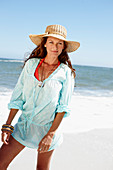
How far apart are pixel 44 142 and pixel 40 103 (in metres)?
0.34

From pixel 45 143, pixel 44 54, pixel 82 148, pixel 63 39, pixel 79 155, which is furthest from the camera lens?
pixel 82 148

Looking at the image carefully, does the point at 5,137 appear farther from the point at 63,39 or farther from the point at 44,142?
the point at 63,39

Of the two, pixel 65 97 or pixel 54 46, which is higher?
pixel 54 46

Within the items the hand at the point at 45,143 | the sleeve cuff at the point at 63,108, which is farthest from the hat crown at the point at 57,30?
the hand at the point at 45,143

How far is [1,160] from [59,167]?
1383mm

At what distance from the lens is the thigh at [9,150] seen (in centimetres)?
192

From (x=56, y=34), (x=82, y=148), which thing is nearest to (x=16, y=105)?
(x=56, y=34)

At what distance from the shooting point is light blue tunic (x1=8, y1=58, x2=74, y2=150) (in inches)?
76.9

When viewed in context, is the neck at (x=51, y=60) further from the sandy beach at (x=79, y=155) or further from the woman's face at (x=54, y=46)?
the sandy beach at (x=79, y=155)

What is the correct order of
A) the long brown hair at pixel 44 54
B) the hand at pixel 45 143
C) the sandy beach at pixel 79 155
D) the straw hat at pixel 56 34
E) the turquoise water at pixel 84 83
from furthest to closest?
the turquoise water at pixel 84 83 < the sandy beach at pixel 79 155 < the long brown hair at pixel 44 54 < the straw hat at pixel 56 34 < the hand at pixel 45 143

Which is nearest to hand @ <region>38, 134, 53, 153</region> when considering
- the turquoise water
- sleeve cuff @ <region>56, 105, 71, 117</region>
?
sleeve cuff @ <region>56, 105, 71, 117</region>

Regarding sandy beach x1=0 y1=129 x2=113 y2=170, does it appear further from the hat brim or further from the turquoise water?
the hat brim

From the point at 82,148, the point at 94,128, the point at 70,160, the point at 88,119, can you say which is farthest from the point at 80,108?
the point at 70,160

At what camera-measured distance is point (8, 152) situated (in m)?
1.94
